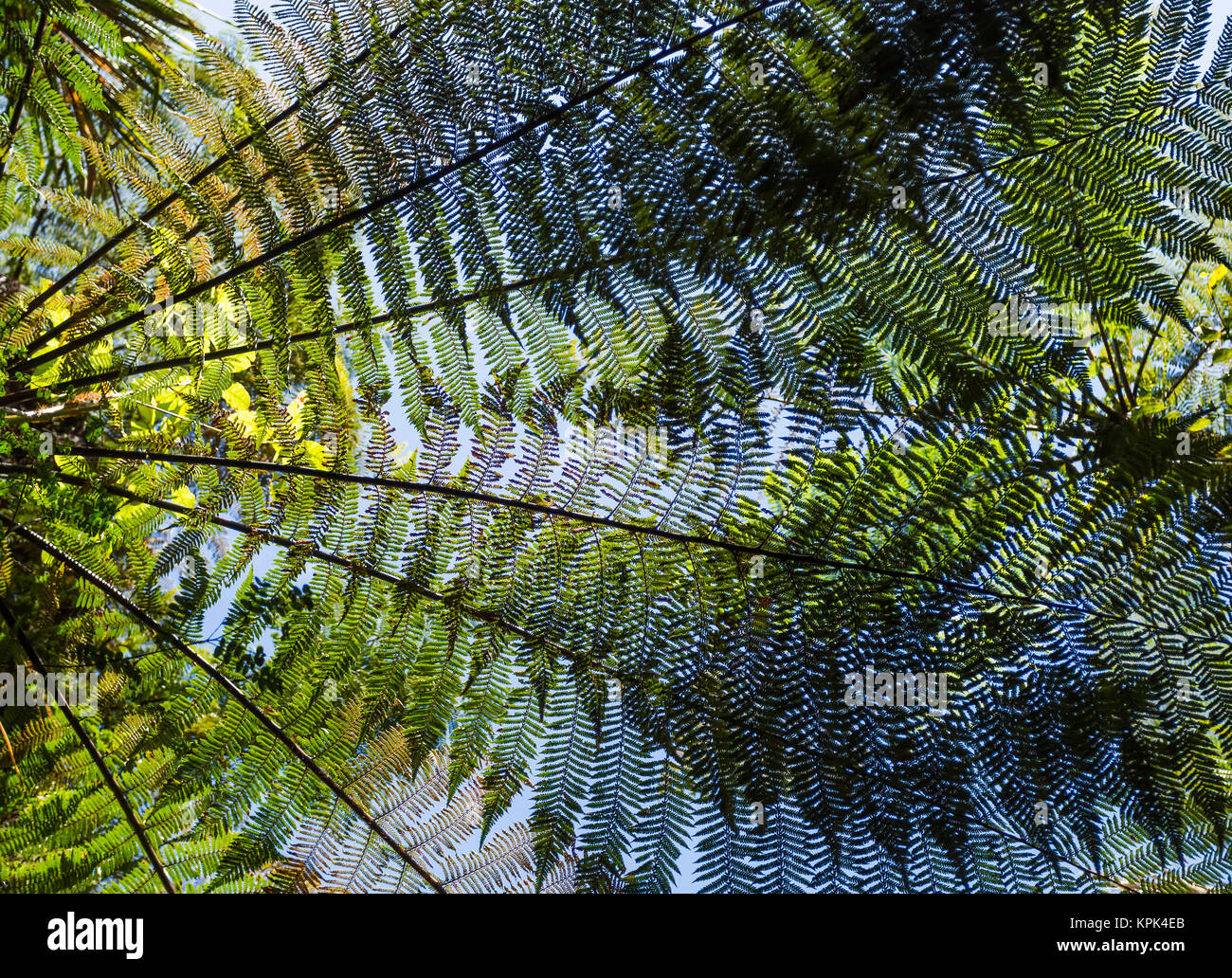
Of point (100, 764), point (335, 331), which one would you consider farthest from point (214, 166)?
point (100, 764)

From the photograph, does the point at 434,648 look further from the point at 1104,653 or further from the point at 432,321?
the point at 1104,653

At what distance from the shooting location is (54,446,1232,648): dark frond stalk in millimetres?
1625

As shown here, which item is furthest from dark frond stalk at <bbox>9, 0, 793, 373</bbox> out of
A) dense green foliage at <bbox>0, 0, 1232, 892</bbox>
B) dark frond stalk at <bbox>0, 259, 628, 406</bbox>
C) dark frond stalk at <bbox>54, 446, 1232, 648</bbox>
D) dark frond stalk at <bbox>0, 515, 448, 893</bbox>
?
dark frond stalk at <bbox>0, 515, 448, 893</bbox>

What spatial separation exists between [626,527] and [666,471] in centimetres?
17

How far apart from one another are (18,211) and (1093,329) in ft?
11.2

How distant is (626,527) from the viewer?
6.13ft

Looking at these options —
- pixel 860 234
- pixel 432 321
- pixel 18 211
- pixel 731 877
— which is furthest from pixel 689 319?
pixel 18 211
